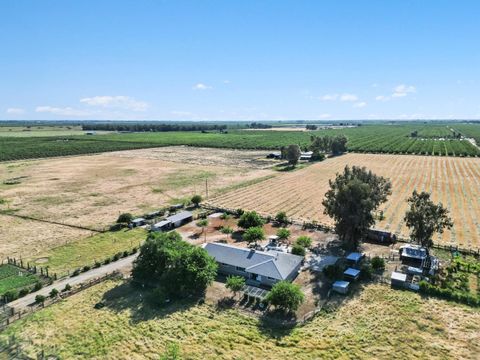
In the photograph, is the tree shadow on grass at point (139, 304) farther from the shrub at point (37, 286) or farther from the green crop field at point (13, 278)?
the green crop field at point (13, 278)

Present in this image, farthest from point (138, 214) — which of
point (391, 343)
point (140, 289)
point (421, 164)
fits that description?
point (421, 164)

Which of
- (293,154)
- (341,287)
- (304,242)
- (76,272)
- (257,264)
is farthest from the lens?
(293,154)

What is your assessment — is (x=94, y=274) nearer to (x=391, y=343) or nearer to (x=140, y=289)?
(x=140, y=289)

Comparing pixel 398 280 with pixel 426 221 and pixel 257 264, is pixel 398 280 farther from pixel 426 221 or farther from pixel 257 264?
pixel 257 264

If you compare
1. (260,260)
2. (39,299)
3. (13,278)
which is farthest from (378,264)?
(13,278)

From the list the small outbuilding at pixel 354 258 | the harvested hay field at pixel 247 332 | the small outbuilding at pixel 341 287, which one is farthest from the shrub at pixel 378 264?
the small outbuilding at pixel 341 287
